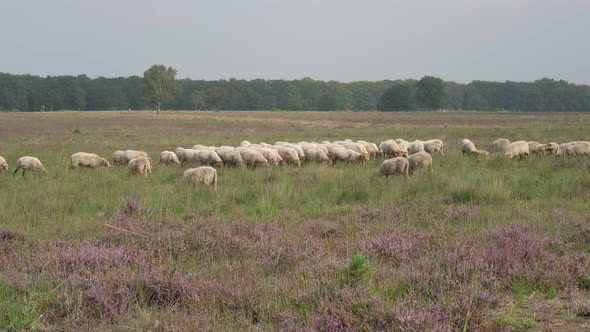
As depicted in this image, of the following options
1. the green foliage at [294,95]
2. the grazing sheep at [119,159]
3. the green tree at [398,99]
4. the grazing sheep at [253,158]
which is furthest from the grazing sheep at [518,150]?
the green tree at [398,99]

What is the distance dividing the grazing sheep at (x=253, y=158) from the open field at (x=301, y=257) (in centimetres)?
525

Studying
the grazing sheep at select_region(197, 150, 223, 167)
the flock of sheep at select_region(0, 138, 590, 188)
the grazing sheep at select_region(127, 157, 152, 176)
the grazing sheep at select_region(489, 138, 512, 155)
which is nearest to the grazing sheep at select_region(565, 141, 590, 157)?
the flock of sheep at select_region(0, 138, 590, 188)

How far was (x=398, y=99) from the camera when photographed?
125 m

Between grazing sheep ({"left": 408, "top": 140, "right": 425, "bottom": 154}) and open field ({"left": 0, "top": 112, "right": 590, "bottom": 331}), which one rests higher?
grazing sheep ({"left": 408, "top": 140, "right": 425, "bottom": 154})

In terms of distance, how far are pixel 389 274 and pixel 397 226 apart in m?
2.49

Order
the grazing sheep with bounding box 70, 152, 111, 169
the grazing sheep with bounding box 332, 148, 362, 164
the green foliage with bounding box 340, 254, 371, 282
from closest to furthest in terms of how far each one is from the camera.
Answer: the green foliage with bounding box 340, 254, 371, 282 < the grazing sheep with bounding box 70, 152, 111, 169 < the grazing sheep with bounding box 332, 148, 362, 164

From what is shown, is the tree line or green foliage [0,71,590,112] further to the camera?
green foliage [0,71,590,112]

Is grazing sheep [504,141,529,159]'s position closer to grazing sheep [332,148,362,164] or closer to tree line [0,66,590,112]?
grazing sheep [332,148,362,164]

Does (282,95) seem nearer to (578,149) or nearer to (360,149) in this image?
(360,149)

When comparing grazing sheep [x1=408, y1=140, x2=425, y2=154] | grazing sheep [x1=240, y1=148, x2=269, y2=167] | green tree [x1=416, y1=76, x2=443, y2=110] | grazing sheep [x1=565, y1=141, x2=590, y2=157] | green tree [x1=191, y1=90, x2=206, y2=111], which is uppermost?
green tree [x1=416, y1=76, x2=443, y2=110]

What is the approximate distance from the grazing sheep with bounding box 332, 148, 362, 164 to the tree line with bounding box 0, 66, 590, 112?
86951 mm

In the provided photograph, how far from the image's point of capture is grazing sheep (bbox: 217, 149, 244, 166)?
53.8 feet

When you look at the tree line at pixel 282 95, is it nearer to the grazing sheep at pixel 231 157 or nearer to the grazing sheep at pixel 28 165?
the grazing sheep at pixel 231 157

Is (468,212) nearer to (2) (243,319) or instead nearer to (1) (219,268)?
(1) (219,268)
